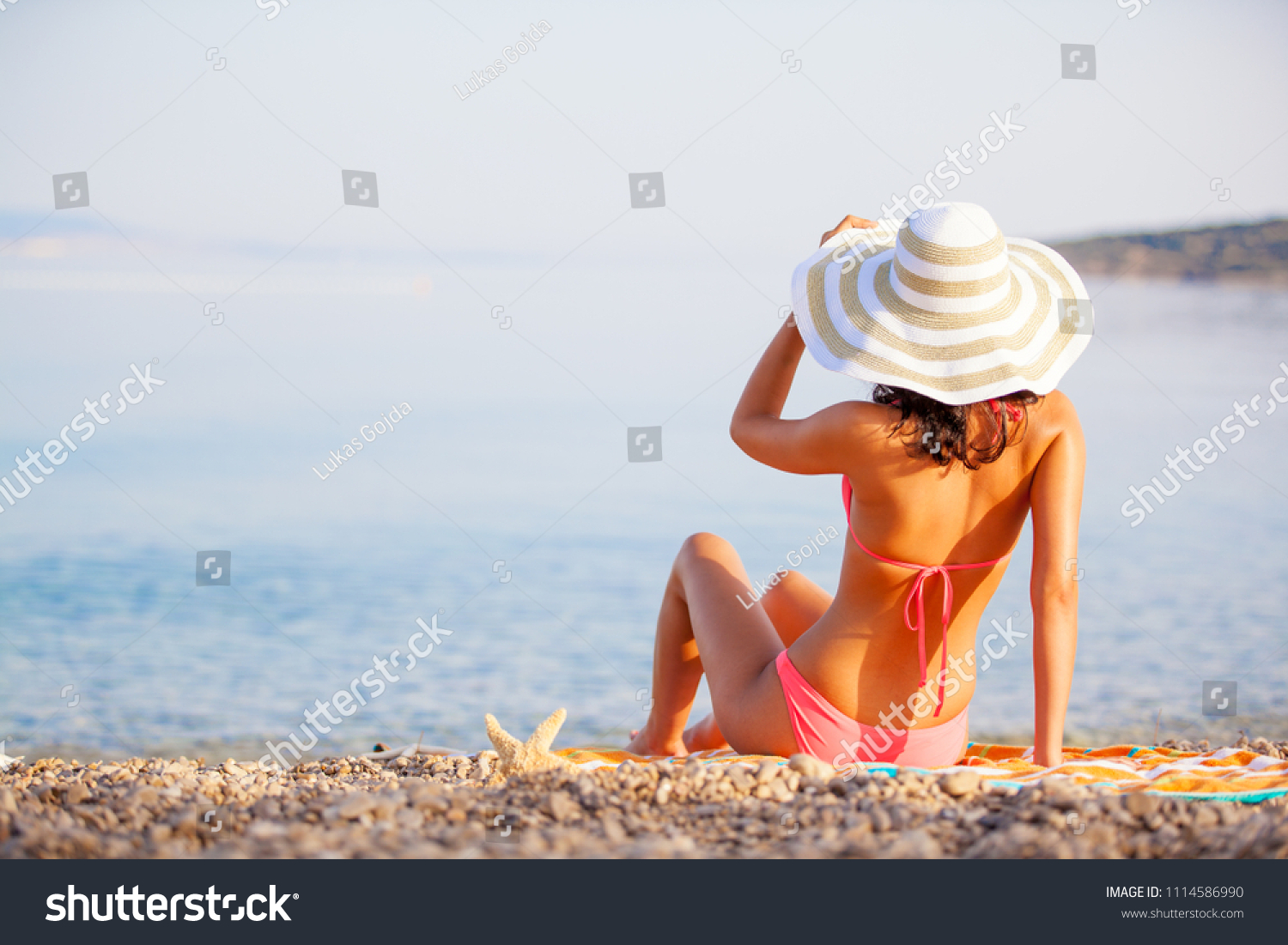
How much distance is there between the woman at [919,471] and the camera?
2393mm

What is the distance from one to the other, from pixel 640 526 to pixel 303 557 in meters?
3.03

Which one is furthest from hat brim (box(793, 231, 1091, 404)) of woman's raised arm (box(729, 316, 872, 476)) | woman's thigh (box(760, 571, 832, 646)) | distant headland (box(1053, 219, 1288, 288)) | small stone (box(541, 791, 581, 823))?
distant headland (box(1053, 219, 1288, 288))

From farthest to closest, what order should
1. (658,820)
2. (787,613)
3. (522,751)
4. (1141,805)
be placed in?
(787,613) → (522,751) → (658,820) → (1141,805)

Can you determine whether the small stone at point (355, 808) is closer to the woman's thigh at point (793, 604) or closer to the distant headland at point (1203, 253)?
the woman's thigh at point (793, 604)

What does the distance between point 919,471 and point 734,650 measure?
837mm

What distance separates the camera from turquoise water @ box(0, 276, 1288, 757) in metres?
5.46

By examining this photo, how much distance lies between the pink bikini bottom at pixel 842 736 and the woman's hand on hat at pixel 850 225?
1.22m

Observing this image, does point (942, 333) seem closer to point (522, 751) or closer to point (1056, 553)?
point (1056, 553)

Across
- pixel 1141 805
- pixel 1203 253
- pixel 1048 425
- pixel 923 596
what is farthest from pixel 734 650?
pixel 1203 253

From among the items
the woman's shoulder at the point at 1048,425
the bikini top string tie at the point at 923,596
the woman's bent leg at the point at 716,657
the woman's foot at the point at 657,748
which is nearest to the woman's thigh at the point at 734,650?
the woman's bent leg at the point at 716,657

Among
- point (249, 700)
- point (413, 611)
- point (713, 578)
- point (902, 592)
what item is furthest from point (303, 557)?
point (902, 592)

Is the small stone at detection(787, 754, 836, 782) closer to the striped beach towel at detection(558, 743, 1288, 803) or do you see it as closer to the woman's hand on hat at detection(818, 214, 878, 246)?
the striped beach towel at detection(558, 743, 1288, 803)

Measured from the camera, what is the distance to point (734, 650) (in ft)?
9.59
